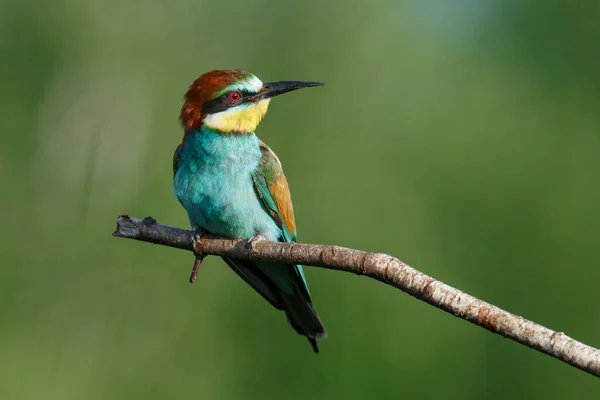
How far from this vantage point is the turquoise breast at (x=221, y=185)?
12.7 feet

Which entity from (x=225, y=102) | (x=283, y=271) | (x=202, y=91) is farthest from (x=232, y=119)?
(x=283, y=271)

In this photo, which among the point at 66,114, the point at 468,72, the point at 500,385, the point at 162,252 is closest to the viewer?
the point at 500,385

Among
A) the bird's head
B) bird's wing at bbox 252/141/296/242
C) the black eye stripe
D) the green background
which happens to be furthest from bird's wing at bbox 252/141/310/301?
the green background

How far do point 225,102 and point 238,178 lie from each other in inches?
14.8

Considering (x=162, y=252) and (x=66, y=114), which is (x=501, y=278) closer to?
(x=162, y=252)

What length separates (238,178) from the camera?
3.95 m

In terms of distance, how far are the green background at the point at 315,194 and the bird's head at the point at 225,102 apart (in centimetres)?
218

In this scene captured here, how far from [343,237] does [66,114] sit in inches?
103

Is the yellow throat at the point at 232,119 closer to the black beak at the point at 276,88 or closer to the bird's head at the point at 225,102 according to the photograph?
→ the bird's head at the point at 225,102

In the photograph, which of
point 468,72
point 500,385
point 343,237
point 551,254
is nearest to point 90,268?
point 343,237

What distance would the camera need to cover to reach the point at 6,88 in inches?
294

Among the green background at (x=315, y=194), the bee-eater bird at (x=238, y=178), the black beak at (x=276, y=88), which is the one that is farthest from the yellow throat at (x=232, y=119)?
the green background at (x=315, y=194)

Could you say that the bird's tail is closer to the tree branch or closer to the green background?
the tree branch

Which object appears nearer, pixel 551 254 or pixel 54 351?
pixel 54 351
